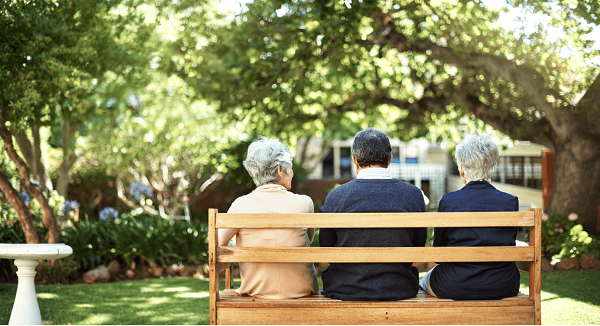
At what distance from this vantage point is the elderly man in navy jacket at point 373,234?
2.69m

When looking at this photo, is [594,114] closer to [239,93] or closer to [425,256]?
[239,93]

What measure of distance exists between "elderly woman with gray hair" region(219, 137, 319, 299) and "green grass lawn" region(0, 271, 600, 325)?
2315 mm

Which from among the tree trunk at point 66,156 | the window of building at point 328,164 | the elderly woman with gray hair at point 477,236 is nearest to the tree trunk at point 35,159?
the tree trunk at point 66,156

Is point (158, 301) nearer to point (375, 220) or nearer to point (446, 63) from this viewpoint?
point (375, 220)

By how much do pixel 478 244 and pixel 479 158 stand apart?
18.9 inches

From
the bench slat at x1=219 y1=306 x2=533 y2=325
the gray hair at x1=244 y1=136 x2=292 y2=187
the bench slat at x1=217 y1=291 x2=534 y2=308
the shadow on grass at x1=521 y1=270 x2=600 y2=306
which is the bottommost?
the shadow on grass at x1=521 y1=270 x2=600 y2=306

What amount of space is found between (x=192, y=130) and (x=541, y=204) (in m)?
9.49

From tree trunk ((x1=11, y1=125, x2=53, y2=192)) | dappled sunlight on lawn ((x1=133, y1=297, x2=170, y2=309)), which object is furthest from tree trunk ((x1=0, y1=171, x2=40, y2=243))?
tree trunk ((x1=11, y1=125, x2=53, y2=192))

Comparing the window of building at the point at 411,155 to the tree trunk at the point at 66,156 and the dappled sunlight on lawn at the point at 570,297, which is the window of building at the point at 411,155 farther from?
the dappled sunlight on lawn at the point at 570,297

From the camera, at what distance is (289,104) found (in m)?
9.10

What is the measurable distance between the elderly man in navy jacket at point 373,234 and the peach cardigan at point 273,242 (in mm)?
153

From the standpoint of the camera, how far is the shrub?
712 cm

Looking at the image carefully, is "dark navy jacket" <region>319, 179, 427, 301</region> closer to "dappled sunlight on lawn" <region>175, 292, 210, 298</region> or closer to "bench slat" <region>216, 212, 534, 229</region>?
"bench slat" <region>216, 212, 534, 229</region>

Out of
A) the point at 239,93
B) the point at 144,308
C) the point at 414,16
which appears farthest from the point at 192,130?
the point at 144,308
